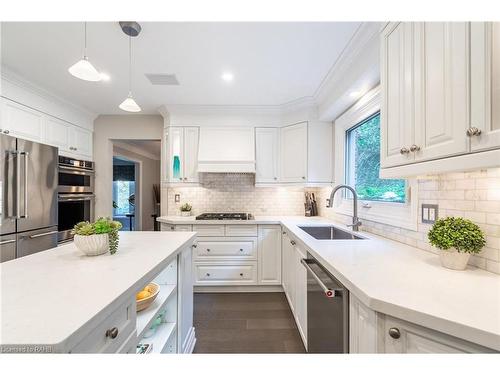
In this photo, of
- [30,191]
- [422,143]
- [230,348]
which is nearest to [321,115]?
[422,143]

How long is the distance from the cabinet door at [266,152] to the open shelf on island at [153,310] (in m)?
2.04

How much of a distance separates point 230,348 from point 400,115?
6.89 ft

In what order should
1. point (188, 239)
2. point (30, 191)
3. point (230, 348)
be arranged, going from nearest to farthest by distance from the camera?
point (188, 239)
point (230, 348)
point (30, 191)

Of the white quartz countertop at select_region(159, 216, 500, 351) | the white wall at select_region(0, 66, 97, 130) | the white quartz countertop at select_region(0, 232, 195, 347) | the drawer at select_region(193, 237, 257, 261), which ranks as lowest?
the drawer at select_region(193, 237, 257, 261)

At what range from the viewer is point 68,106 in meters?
Result: 3.06

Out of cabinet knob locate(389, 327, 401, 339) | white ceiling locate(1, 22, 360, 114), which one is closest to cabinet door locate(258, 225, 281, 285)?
white ceiling locate(1, 22, 360, 114)

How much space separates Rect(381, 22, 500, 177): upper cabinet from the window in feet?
2.21

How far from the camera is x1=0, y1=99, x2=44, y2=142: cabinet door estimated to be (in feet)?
7.52

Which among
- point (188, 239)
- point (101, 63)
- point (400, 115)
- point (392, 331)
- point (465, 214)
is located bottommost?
point (392, 331)

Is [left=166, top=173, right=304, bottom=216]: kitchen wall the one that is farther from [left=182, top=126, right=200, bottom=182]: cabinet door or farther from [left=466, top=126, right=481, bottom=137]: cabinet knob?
[left=466, top=126, right=481, bottom=137]: cabinet knob

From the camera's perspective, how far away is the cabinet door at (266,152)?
3.24m

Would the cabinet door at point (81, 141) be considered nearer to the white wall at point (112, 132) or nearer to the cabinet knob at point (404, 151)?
the white wall at point (112, 132)

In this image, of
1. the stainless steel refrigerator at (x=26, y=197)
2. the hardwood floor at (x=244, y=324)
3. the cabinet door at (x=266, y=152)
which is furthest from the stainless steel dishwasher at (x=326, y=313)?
the stainless steel refrigerator at (x=26, y=197)
